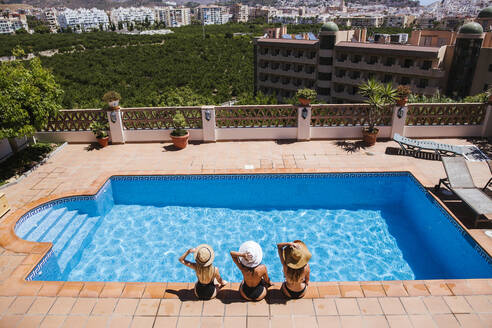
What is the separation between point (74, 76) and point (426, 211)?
73.2m

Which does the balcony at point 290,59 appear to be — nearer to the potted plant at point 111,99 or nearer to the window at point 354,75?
the window at point 354,75

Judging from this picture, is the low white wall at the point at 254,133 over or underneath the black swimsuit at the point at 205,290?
over

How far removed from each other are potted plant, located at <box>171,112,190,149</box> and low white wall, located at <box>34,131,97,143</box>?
3.78 m

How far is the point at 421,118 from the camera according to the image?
561 inches

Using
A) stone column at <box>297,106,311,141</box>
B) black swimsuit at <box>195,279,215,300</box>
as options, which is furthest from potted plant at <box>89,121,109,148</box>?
black swimsuit at <box>195,279,215,300</box>

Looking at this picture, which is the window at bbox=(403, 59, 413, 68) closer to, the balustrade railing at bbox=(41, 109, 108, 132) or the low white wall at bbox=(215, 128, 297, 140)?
the low white wall at bbox=(215, 128, 297, 140)

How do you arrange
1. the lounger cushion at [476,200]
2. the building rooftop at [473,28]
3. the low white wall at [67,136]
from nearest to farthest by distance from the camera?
1. the lounger cushion at [476,200]
2. the low white wall at [67,136]
3. the building rooftop at [473,28]

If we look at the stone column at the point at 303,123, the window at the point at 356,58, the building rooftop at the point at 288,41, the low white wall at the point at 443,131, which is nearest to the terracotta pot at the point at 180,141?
the stone column at the point at 303,123

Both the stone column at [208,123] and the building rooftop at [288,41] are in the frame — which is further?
the building rooftop at [288,41]

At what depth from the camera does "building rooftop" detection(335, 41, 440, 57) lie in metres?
46.9

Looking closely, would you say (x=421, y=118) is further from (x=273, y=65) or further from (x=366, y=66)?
(x=273, y=65)

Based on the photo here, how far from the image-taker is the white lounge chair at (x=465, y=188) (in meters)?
8.58

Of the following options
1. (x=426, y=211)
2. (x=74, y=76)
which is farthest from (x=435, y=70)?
(x=74, y=76)

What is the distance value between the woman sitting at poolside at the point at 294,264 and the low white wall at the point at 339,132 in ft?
29.4
